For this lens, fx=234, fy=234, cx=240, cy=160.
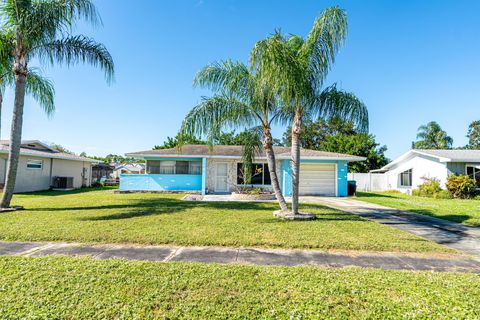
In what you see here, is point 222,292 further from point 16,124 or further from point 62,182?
point 62,182

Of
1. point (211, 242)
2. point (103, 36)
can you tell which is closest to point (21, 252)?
point (211, 242)

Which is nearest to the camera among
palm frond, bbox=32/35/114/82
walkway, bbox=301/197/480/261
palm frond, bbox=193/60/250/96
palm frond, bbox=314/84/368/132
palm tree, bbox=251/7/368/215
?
walkway, bbox=301/197/480/261

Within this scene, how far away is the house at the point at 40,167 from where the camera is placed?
54.9 ft

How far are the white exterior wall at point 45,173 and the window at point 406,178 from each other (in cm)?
3141

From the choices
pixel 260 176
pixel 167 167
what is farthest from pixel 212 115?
pixel 167 167

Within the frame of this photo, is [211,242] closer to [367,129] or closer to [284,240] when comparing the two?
[284,240]

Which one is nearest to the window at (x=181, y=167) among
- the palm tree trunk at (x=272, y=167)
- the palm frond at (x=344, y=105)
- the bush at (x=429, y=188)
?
the palm tree trunk at (x=272, y=167)

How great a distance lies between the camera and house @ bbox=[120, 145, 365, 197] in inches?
661

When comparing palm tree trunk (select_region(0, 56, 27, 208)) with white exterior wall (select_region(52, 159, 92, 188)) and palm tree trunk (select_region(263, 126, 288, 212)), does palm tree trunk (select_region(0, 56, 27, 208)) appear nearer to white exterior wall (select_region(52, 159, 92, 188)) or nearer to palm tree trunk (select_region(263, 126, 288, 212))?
palm tree trunk (select_region(263, 126, 288, 212))

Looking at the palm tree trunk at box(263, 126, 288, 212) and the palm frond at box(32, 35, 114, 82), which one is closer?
the palm tree trunk at box(263, 126, 288, 212)

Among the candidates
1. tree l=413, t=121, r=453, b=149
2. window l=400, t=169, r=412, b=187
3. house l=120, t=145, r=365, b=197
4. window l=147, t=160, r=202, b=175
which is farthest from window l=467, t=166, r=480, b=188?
tree l=413, t=121, r=453, b=149

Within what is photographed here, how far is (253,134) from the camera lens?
368 inches

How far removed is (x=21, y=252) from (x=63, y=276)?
190 centimetres

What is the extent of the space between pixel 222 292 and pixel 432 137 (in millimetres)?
47187
